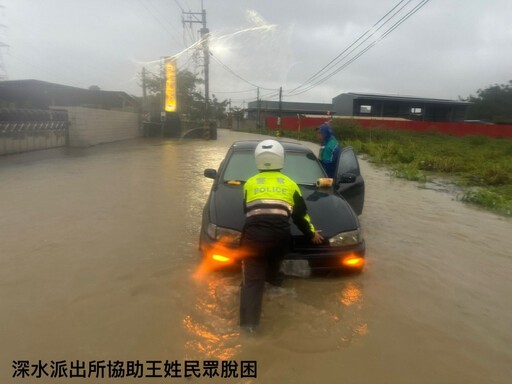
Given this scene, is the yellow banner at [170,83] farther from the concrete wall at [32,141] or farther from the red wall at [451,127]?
the red wall at [451,127]

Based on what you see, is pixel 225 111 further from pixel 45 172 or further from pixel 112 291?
pixel 112 291

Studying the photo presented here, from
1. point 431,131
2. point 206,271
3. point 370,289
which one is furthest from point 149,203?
point 431,131

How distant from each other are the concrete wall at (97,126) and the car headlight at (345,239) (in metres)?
18.2

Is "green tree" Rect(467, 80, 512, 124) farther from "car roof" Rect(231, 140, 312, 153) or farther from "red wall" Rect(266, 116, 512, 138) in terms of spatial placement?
"car roof" Rect(231, 140, 312, 153)

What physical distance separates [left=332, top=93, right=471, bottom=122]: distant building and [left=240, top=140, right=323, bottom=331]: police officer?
5006 centimetres

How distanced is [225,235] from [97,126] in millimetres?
19765

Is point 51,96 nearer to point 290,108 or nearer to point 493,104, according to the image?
point 290,108

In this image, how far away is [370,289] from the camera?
3994 millimetres

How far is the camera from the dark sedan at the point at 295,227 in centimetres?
362

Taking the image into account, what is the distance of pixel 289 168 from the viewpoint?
514cm

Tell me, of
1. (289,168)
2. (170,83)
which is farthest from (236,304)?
(170,83)

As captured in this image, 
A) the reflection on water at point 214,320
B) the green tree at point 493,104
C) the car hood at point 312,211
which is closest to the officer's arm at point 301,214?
the car hood at point 312,211

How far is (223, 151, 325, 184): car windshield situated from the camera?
16.3 feet

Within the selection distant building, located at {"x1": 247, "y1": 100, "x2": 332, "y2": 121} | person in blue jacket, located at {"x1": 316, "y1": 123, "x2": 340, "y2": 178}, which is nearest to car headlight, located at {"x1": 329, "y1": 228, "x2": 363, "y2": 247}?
person in blue jacket, located at {"x1": 316, "y1": 123, "x2": 340, "y2": 178}
